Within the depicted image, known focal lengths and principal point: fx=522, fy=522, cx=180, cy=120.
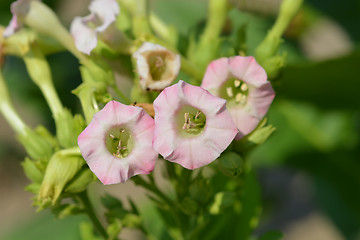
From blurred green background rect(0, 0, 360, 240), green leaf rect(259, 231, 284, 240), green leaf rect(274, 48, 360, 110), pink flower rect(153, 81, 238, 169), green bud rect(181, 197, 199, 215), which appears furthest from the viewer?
blurred green background rect(0, 0, 360, 240)

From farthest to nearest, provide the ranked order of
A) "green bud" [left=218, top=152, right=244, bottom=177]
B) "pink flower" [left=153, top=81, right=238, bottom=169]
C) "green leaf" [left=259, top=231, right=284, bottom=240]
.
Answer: "green leaf" [left=259, top=231, right=284, bottom=240], "green bud" [left=218, top=152, right=244, bottom=177], "pink flower" [left=153, top=81, right=238, bottom=169]

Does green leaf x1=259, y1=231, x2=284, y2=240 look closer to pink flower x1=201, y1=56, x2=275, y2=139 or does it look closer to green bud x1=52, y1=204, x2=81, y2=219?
pink flower x1=201, y1=56, x2=275, y2=139

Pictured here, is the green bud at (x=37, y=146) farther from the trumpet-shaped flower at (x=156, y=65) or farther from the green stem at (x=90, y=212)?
the trumpet-shaped flower at (x=156, y=65)

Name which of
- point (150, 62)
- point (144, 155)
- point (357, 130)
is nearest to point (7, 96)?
point (150, 62)

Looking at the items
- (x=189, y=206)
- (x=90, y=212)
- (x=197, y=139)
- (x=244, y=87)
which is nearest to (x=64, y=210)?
(x=90, y=212)

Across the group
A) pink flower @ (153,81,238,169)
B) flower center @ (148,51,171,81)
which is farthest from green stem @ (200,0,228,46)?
pink flower @ (153,81,238,169)

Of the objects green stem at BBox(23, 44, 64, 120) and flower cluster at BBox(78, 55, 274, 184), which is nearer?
flower cluster at BBox(78, 55, 274, 184)

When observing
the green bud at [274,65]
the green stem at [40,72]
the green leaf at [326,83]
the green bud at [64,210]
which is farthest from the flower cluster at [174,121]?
the green leaf at [326,83]
